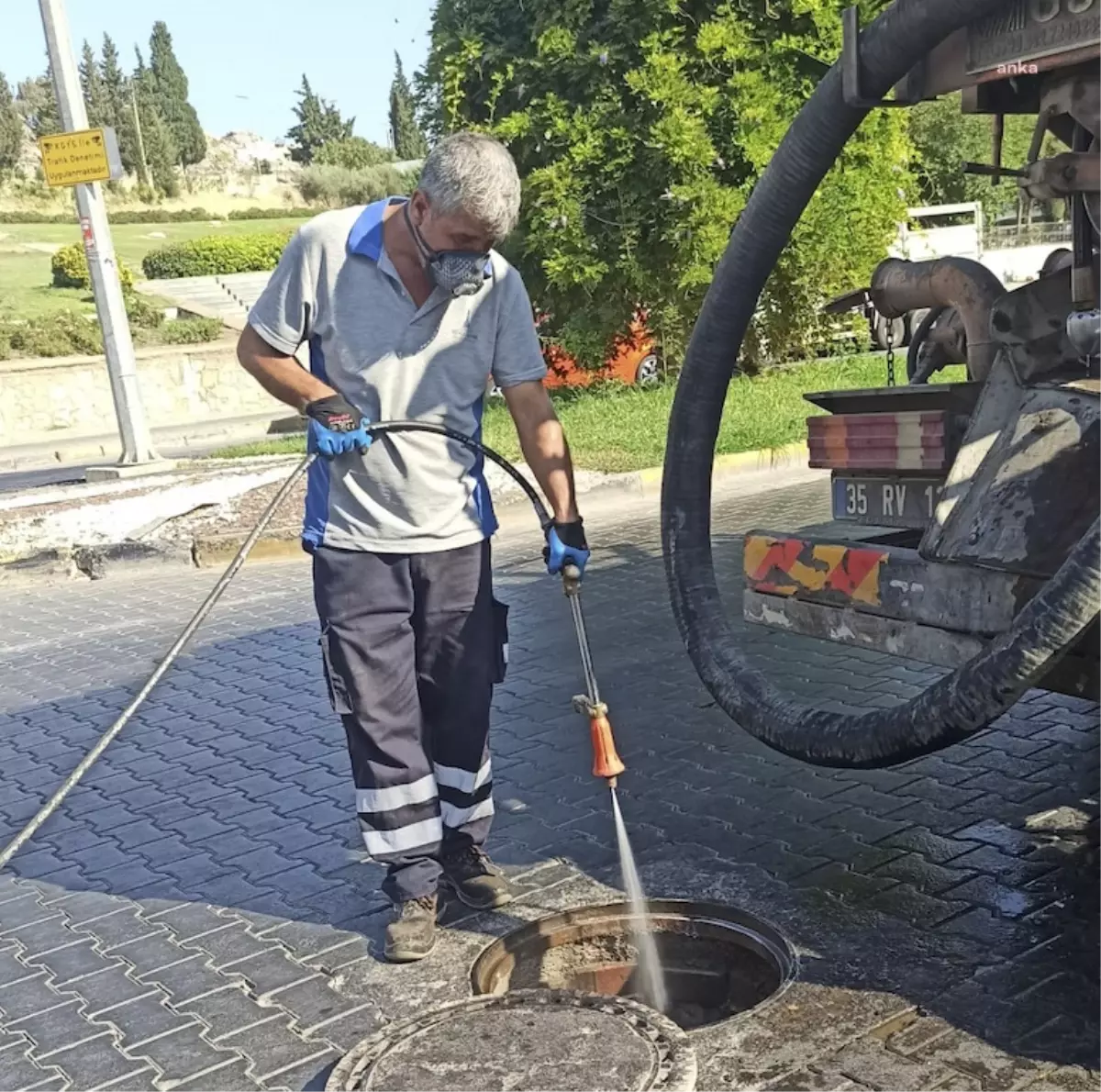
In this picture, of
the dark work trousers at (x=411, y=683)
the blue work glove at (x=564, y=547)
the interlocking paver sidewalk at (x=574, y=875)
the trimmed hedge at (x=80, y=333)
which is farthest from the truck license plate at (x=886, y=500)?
the trimmed hedge at (x=80, y=333)

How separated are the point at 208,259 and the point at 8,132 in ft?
78.8

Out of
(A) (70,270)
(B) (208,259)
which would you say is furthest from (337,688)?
(B) (208,259)

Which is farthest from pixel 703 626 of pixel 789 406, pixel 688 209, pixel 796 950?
pixel 688 209

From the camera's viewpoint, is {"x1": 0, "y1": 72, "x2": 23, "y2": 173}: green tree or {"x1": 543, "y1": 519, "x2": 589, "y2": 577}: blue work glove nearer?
{"x1": 543, "y1": 519, "x2": 589, "y2": 577}: blue work glove

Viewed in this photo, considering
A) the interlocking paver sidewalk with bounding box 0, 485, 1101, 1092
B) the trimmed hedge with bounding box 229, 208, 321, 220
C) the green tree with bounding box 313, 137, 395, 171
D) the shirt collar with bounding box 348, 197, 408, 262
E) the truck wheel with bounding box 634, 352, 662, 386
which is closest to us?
the interlocking paver sidewalk with bounding box 0, 485, 1101, 1092

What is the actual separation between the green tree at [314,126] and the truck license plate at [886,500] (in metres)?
72.2

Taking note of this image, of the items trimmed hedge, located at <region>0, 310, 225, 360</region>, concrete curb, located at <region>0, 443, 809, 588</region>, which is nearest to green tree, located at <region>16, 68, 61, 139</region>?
trimmed hedge, located at <region>0, 310, 225, 360</region>

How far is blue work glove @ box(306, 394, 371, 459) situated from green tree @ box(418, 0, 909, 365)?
36.7 ft

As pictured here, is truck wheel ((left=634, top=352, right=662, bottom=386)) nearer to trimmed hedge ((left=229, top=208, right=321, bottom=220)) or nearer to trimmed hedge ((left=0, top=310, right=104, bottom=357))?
trimmed hedge ((left=0, top=310, right=104, bottom=357))

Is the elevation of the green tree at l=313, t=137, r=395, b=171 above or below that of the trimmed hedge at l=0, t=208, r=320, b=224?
above

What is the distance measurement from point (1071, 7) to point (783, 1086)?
7.81ft

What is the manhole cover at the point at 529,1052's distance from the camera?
2592 millimetres

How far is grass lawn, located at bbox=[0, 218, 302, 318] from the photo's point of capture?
3316 cm

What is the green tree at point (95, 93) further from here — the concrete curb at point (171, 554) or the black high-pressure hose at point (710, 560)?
the black high-pressure hose at point (710, 560)
